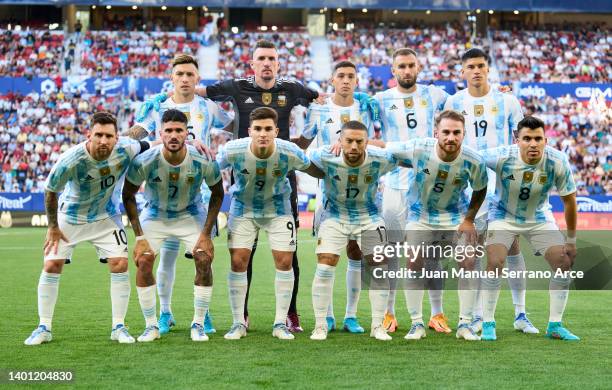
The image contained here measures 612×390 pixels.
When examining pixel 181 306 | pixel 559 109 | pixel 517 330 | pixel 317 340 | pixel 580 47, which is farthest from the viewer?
pixel 580 47

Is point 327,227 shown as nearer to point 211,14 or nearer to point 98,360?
point 98,360

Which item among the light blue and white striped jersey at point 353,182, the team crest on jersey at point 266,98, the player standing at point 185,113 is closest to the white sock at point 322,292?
the light blue and white striped jersey at point 353,182

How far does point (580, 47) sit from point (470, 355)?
3473 centimetres

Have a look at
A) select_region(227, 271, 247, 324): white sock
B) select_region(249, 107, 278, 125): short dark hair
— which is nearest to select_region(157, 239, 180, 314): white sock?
select_region(227, 271, 247, 324): white sock

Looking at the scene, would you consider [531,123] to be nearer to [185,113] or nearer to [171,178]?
[171,178]

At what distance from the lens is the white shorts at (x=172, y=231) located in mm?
8023

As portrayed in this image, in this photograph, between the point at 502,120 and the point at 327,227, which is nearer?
the point at 327,227

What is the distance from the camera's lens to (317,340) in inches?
310

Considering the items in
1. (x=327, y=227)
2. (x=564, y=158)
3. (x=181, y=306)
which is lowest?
(x=181, y=306)

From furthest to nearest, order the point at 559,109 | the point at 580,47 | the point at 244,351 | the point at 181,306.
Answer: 1. the point at 580,47
2. the point at 559,109
3. the point at 181,306
4. the point at 244,351

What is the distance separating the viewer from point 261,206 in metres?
8.13

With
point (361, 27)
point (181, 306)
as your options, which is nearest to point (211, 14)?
point (361, 27)

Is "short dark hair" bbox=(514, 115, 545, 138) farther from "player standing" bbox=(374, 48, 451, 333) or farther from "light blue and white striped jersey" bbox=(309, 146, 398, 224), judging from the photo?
"player standing" bbox=(374, 48, 451, 333)

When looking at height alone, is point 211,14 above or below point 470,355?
above
